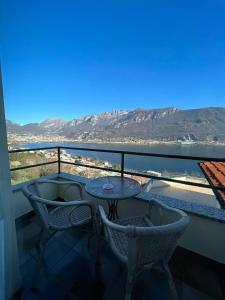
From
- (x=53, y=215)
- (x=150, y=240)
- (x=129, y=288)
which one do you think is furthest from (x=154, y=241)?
(x=53, y=215)

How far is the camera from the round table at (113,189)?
148cm

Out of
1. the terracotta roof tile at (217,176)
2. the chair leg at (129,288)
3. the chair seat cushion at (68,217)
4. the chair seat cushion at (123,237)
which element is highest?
the terracotta roof tile at (217,176)

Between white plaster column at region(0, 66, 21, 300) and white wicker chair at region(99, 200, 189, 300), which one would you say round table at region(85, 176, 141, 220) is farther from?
white plaster column at region(0, 66, 21, 300)

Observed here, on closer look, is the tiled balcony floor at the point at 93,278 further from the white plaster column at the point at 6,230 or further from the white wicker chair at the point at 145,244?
the white wicker chair at the point at 145,244

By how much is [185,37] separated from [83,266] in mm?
7062

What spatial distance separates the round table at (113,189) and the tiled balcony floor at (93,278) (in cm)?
53

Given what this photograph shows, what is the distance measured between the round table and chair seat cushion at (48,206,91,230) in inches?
10.3

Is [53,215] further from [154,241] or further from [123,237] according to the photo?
[154,241]

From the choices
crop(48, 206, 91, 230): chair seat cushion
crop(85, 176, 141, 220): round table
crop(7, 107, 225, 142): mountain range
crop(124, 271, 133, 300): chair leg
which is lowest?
crop(124, 271, 133, 300): chair leg

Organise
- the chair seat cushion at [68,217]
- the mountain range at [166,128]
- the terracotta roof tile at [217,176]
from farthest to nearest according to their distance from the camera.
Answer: the mountain range at [166,128], the terracotta roof tile at [217,176], the chair seat cushion at [68,217]

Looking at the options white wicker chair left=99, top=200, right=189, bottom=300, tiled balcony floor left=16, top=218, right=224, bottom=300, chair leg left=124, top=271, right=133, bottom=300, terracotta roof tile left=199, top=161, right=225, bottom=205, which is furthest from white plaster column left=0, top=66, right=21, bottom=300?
terracotta roof tile left=199, top=161, right=225, bottom=205

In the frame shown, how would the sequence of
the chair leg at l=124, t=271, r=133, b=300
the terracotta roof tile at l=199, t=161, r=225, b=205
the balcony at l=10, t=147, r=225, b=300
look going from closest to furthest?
the chair leg at l=124, t=271, r=133, b=300 < the balcony at l=10, t=147, r=225, b=300 < the terracotta roof tile at l=199, t=161, r=225, b=205

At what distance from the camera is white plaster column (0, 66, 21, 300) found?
1009 millimetres

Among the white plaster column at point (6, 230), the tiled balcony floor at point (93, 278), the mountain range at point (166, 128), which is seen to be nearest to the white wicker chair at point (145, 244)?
the tiled balcony floor at point (93, 278)
